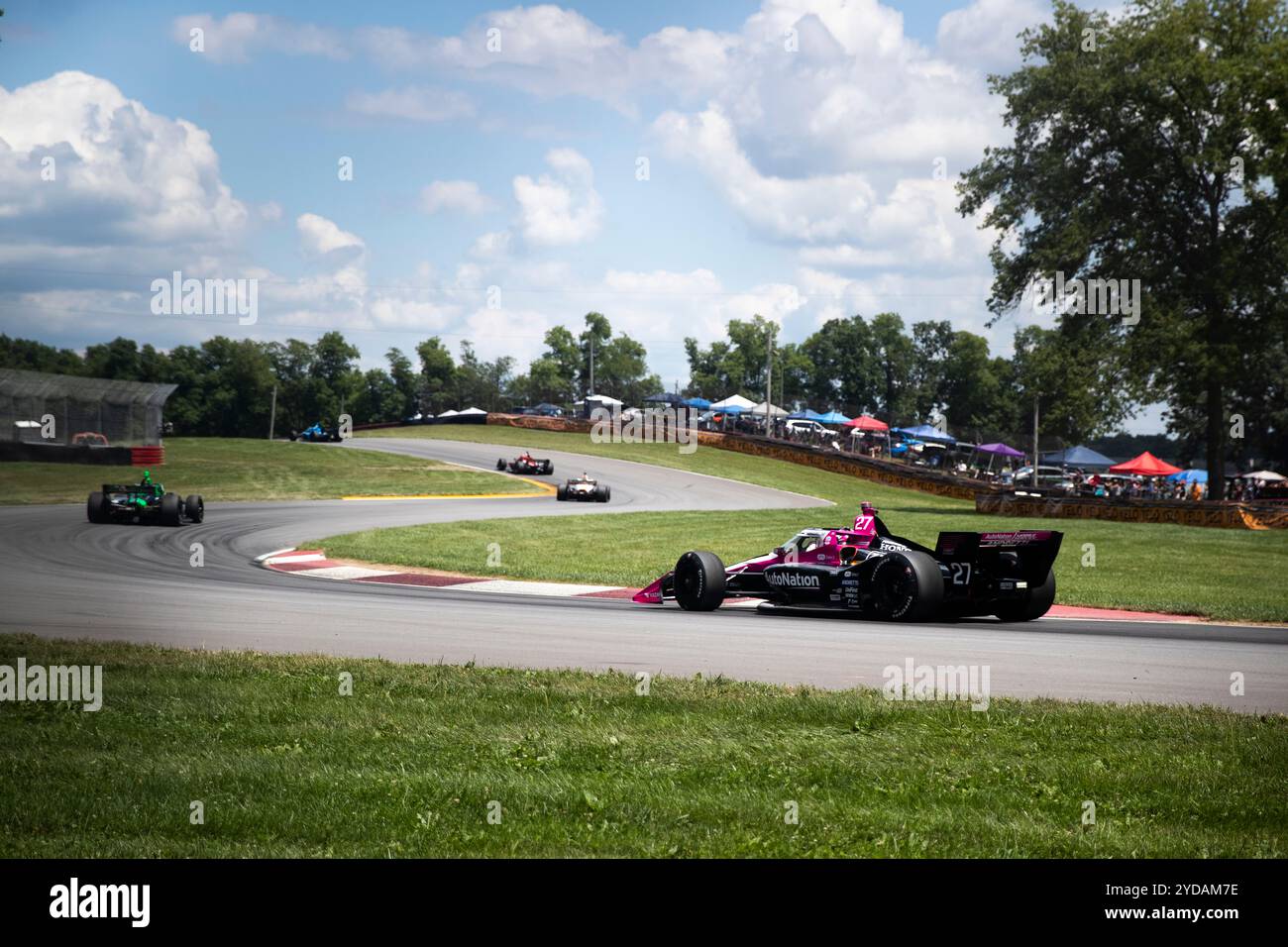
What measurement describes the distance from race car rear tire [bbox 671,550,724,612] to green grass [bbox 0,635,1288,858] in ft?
19.6

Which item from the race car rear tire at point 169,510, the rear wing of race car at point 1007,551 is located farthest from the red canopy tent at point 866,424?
the rear wing of race car at point 1007,551

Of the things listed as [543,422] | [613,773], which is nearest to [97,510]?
[613,773]

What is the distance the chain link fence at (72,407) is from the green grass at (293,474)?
397 inches

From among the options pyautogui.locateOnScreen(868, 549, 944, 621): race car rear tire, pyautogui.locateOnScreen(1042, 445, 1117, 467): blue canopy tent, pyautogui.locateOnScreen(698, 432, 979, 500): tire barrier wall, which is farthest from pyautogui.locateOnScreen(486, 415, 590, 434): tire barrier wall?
pyautogui.locateOnScreen(868, 549, 944, 621): race car rear tire

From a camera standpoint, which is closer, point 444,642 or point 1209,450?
point 444,642

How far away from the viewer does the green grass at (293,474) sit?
4491 centimetres

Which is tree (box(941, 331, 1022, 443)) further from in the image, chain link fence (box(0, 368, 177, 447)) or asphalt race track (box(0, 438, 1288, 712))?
asphalt race track (box(0, 438, 1288, 712))

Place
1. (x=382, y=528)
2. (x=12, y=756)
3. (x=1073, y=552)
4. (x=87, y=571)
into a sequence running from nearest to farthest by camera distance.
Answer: (x=12, y=756), (x=87, y=571), (x=1073, y=552), (x=382, y=528)

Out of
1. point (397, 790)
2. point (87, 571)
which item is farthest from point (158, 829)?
point (87, 571)

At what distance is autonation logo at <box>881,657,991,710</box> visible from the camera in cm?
925

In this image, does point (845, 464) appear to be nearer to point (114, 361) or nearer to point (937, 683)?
point (114, 361)
